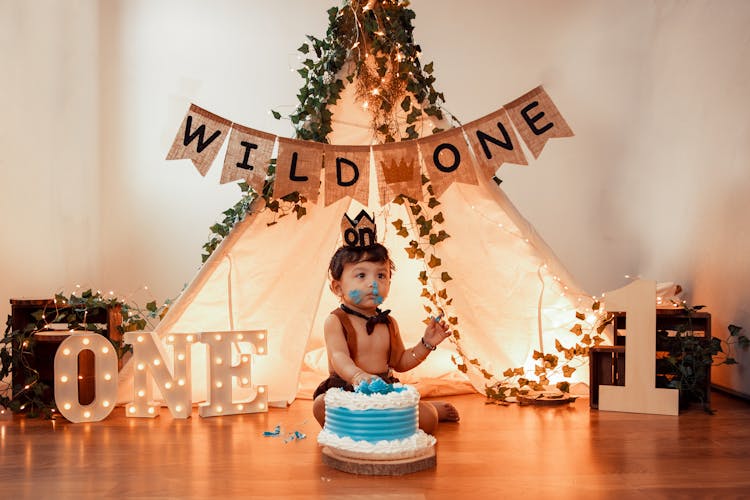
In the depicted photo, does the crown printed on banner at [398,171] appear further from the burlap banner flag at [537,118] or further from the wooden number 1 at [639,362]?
the wooden number 1 at [639,362]

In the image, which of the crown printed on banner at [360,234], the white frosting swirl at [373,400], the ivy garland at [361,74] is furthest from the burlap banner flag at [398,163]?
the white frosting swirl at [373,400]

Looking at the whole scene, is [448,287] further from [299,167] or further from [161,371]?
[161,371]

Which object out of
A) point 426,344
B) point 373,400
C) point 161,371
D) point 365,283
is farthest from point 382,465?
point 161,371

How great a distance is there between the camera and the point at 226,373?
124 inches

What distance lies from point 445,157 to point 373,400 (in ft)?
4.15

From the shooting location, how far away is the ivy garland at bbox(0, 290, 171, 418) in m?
3.15

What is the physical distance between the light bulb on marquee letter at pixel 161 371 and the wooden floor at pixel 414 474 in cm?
6

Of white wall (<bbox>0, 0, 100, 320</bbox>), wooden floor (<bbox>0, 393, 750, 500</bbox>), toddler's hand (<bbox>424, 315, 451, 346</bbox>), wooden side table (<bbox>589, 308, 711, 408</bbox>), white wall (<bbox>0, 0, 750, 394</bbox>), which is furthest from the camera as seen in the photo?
white wall (<bbox>0, 0, 750, 394</bbox>)

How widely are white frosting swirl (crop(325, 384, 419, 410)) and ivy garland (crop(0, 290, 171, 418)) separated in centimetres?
140

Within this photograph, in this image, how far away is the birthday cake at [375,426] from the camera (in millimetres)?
2295

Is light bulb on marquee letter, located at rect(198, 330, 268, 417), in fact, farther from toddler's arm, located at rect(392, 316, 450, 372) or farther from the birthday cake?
the birthday cake

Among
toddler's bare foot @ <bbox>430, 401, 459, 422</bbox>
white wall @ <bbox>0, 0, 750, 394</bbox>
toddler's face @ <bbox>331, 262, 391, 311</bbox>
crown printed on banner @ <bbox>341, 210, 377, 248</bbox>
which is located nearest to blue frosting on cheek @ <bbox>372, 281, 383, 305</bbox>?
toddler's face @ <bbox>331, 262, 391, 311</bbox>

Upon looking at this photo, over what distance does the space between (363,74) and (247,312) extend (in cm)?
125

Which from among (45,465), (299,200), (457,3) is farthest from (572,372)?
(457,3)
